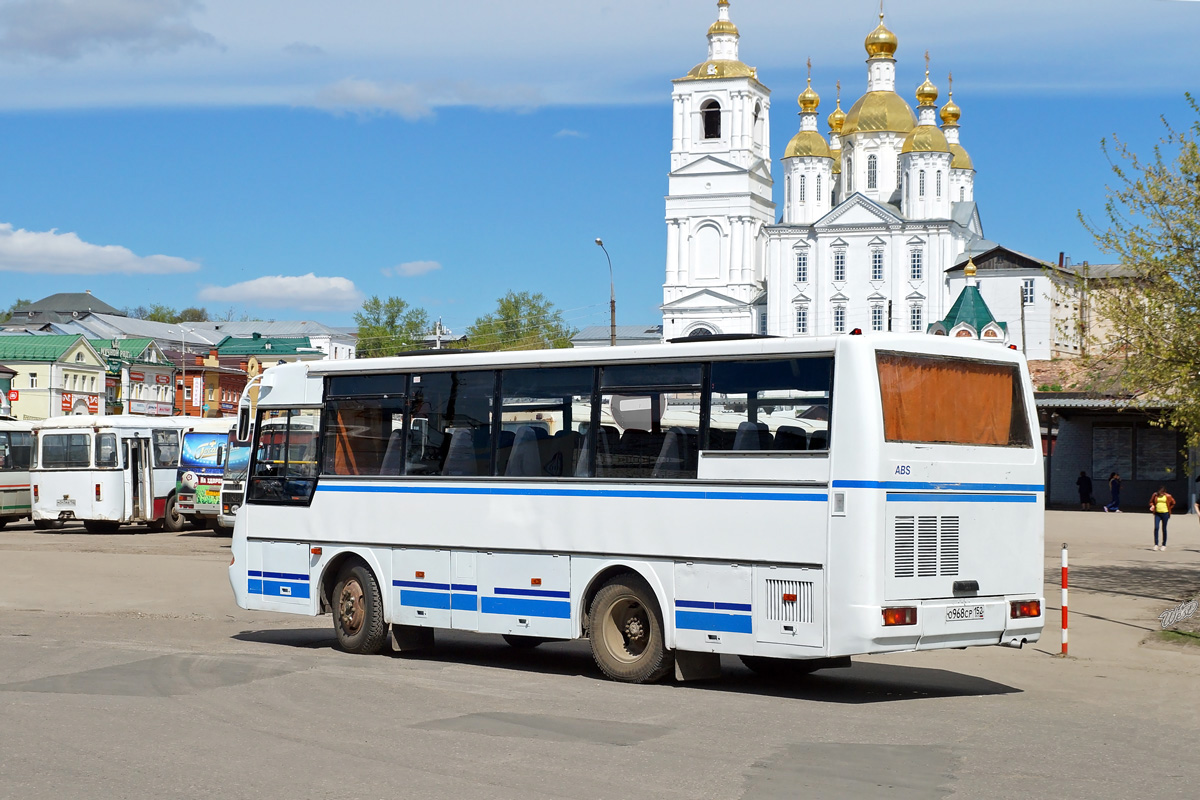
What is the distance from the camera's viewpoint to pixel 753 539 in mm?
11516

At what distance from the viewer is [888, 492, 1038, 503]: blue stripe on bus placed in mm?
11062

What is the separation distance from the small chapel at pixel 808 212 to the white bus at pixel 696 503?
98798mm

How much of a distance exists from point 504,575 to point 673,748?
440 centimetres

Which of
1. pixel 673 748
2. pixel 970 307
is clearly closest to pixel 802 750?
pixel 673 748

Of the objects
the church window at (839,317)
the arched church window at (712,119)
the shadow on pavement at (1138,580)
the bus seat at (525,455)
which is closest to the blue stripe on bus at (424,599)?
the bus seat at (525,455)

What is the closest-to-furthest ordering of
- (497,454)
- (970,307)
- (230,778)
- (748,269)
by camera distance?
(230,778) → (497,454) → (970,307) → (748,269)

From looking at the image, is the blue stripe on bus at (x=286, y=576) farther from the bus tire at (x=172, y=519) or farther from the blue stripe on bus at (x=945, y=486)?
the bus tire at (x=172, y=519)

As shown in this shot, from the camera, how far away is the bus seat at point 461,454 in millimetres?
13625

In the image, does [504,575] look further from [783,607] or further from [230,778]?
[230,778]

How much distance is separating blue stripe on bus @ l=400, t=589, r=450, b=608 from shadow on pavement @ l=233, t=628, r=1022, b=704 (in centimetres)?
55

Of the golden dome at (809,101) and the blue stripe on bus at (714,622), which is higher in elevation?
the golden dome at (809,101)

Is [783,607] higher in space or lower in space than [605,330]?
lower

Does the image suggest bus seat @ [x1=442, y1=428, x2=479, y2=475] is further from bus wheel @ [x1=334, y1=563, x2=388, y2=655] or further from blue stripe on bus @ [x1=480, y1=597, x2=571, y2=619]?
bus wheel @ [x1=334, y1=563, x2=388, y2=655]

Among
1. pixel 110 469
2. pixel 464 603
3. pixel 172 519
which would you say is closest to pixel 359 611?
pixel 464 603
